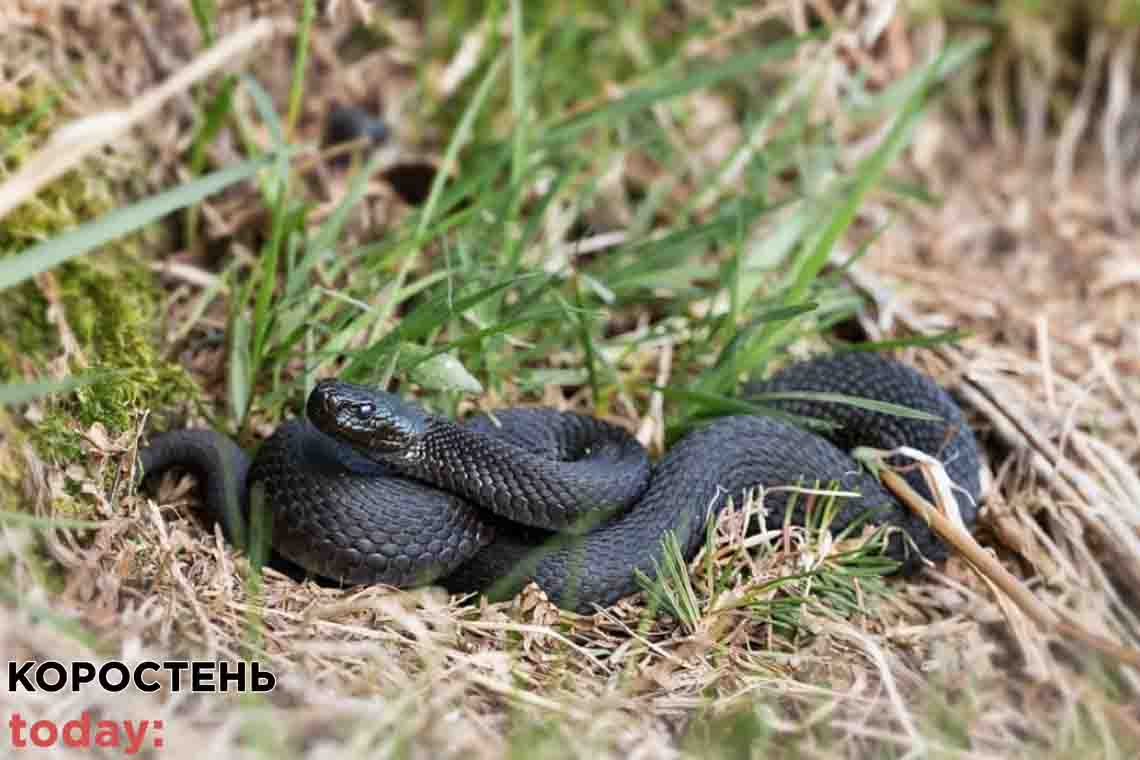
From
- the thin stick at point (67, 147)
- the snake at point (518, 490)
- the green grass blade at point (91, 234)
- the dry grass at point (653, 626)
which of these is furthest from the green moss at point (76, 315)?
the thin stick at point (67, 147)

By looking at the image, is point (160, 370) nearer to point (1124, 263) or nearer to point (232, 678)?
point (232, 678)

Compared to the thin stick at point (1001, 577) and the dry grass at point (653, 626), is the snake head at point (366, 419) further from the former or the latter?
the thin stick at point (1001, 577)

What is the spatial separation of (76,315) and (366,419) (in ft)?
4.60

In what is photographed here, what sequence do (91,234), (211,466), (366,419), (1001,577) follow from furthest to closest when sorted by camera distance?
1. (211,466)
2. (366,419)
3. (1001,577)
4. (91,234)

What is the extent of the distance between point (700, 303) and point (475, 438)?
2.00m

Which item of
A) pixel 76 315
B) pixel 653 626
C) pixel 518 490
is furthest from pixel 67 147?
pixel 653 626

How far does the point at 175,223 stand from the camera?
19.5 ft

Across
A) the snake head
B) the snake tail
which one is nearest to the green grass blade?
the snake head

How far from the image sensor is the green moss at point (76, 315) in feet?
14.2

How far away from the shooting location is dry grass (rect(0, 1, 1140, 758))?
11.1ft

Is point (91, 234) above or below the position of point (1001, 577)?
above

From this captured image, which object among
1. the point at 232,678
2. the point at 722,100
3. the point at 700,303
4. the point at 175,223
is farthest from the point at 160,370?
the point at 722,100

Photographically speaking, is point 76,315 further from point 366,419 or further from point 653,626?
point 653,626

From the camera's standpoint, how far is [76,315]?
486 cm
